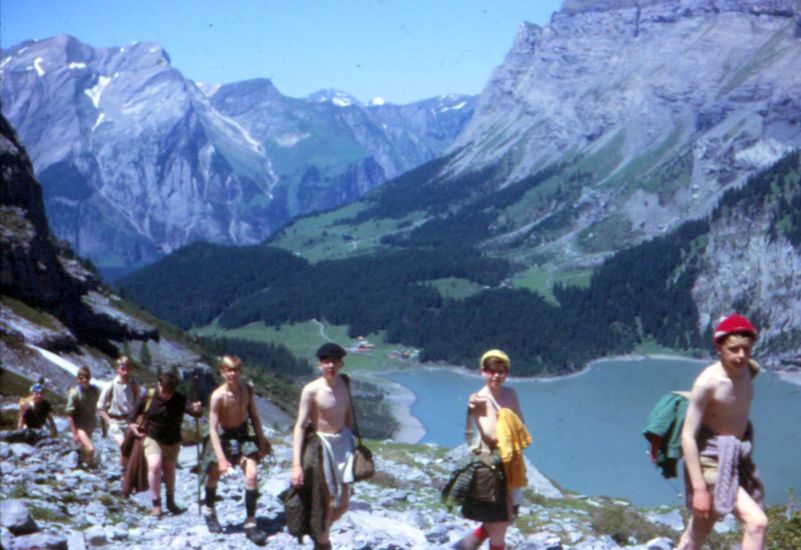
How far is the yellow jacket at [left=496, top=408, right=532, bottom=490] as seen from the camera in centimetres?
1160

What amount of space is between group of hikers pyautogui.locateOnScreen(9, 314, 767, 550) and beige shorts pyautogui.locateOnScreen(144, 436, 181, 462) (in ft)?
0.06

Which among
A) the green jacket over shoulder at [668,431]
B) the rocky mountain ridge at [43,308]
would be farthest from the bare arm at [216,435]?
the rocky mountain ridge at [43,308]

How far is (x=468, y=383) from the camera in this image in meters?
192

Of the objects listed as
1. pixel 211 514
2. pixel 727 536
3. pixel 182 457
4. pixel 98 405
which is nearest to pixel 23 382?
pixel 182 457

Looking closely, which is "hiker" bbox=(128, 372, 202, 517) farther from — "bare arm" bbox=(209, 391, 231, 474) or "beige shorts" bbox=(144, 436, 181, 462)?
"bare arm" bbox=(209, 391, 231, 474)

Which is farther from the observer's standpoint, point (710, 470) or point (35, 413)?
point (35, 413)

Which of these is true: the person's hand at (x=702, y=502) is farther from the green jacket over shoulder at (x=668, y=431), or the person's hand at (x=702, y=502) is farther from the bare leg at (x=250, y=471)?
the bare leg at (x=250, y=471)

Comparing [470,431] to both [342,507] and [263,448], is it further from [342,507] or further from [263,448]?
[263,448]

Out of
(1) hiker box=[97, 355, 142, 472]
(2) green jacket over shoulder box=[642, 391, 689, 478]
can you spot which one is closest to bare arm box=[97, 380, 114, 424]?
(1) hiker box=[97, 355, 142, 472]

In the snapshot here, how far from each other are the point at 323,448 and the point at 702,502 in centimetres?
509

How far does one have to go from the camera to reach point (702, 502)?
1016cm

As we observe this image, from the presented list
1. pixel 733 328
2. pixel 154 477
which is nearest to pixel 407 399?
pixel 154 477

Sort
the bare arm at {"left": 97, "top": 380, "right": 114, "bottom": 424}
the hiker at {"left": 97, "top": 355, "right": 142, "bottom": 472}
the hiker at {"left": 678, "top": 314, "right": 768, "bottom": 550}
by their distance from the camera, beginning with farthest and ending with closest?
the bare arm at {"left": 97, "top": 380, "right": 114, "bottom": 424} < the hiker at {"left": 97, "top": 355, "right": 142, "bottom": 472} < the hiker at {"left": 678, "top": 314, "right": 768, "bottom": 550}

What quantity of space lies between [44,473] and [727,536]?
42.7ft
